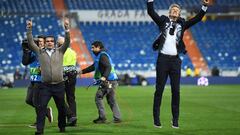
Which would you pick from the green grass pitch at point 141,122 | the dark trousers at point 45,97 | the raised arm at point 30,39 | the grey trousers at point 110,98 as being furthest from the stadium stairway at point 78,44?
the raised arm at point 30,39

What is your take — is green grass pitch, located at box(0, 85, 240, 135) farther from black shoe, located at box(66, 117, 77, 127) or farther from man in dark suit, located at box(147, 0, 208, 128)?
man in dark suit, located at box(147, 0, 208, 128)

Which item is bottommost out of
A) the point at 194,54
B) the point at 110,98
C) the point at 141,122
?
the point at 141,122

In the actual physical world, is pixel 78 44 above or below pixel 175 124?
above

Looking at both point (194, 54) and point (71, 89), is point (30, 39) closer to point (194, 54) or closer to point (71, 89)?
point (71, 89)

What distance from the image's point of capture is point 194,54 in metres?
45.2

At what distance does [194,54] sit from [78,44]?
9605 millimetres

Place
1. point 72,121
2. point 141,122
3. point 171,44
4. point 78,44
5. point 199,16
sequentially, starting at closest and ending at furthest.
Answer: point 171,44 → point 199,16 → point 72,121 → point 141,122 → point 78,44

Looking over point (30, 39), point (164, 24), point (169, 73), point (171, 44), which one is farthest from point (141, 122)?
point (30, 39)

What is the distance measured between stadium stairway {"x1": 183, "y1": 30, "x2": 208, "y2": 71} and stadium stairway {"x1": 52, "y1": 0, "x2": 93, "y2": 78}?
846cm

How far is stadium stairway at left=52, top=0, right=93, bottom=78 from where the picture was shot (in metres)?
42.3

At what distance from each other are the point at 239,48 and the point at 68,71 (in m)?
35.4

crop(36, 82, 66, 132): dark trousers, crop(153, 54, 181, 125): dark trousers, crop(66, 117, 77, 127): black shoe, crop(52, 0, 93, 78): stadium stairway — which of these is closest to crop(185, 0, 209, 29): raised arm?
crop(153, 54, 181, 125): dark trousers

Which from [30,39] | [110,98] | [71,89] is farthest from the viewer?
[110,98]

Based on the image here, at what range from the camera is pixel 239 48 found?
1817 inches
